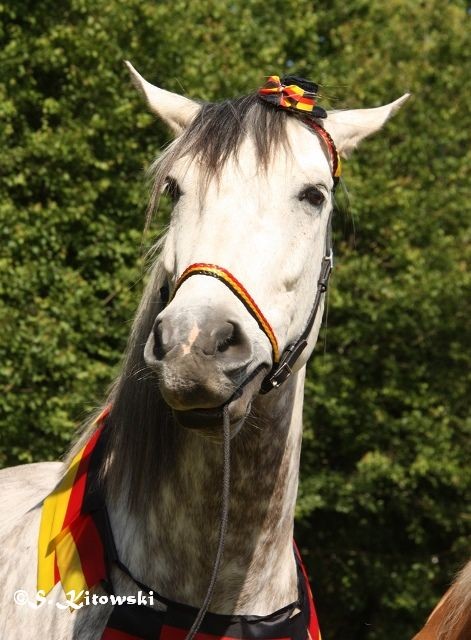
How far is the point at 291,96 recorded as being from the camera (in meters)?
3.03

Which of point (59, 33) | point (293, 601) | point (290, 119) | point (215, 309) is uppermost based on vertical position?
point (59, 33)

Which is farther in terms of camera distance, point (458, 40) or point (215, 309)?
point (458, 40)

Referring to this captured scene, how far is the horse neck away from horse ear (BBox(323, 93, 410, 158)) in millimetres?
865

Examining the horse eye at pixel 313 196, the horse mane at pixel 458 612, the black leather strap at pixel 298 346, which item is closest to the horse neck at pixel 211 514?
the black leather strap at pixel 298 346

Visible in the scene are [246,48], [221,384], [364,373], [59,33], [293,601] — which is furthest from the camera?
[246,48]

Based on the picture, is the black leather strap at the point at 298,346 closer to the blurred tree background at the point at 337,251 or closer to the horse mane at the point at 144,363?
the horse mane at the point at 144,363

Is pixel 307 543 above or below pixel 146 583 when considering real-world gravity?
below

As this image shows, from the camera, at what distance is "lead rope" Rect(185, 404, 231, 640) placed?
2.48 meters

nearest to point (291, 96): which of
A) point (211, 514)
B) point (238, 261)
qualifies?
point (238, 261)

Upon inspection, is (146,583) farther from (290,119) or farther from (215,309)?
(290,119)

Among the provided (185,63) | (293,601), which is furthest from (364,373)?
(293,601)

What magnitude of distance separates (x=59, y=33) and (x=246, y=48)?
11.1 ft

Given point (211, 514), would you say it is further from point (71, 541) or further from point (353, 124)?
point (353, 124)

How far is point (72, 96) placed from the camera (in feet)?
30.6
